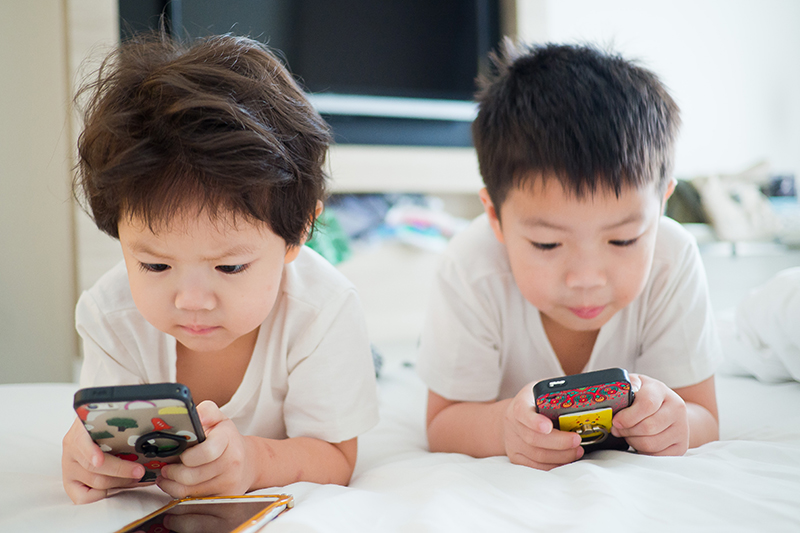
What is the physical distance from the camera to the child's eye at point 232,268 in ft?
2.02

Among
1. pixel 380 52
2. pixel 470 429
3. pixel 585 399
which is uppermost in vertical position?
pixel 380 52

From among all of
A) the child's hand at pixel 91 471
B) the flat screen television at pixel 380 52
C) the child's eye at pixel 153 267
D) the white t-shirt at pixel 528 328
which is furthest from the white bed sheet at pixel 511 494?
the flat screen television at pixel 380 52

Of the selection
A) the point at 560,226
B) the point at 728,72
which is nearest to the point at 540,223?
the point at 560,226

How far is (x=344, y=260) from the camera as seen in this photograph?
79.2 inches

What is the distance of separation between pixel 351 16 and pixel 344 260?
881 millimetres

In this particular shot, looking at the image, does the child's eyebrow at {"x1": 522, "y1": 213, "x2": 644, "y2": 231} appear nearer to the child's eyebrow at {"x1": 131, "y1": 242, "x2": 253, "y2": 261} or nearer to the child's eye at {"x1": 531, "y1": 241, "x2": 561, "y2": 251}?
the child's eye at {"x1": 531, "y1": 241, "x2": 561, "y2": 251}

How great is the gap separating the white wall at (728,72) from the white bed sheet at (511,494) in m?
2.65

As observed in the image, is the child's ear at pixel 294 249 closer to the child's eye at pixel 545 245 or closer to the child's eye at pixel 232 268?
the child's eye at pixel 232 268

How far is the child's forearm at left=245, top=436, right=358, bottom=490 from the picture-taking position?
64 cm

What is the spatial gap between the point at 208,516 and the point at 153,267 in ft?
0.82

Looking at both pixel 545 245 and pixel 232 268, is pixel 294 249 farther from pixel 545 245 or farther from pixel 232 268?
pixel 545 245

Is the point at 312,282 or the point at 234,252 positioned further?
the point at 312,282

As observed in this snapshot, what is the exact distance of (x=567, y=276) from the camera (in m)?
0.69

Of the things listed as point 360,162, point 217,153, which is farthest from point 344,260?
point 217,153
